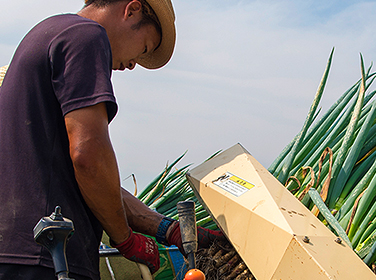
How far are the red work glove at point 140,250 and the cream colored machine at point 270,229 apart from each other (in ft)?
1.00

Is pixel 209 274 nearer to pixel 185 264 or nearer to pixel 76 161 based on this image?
pixel 185 264

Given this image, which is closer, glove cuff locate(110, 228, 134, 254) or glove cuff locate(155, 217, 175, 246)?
glove cuff locate(110, 228, 134, 254)

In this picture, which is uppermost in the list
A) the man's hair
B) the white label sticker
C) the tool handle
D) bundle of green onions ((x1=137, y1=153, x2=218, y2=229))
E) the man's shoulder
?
the man's hair

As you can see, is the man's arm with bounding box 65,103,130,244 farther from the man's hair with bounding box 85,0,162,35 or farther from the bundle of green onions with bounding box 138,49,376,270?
the bundle of green onions with bounding box 138,49,376,270

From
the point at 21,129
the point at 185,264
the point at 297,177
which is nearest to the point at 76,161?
the point at 21,129

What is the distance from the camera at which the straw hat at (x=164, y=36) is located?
1639 millimetres

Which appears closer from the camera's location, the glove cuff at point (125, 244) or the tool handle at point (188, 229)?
the tool handle at point (188, 229)

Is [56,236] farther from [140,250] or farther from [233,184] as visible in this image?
[233,184]

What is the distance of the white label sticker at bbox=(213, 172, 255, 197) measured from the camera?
4.82 ft

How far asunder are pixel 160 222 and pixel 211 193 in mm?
396

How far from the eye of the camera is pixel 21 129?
120 cm

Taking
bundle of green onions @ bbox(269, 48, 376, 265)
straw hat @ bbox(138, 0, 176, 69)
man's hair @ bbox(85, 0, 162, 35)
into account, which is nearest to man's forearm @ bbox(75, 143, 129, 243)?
man's hair @ bbox(85, 0, 162, 35)

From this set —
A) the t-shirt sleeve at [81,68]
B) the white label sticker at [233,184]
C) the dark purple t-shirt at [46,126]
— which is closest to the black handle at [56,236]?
the dark purple t-shirt at [46,126]

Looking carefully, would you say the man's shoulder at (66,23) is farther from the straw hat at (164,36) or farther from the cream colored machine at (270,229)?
the cream colored machine at (270,229)
